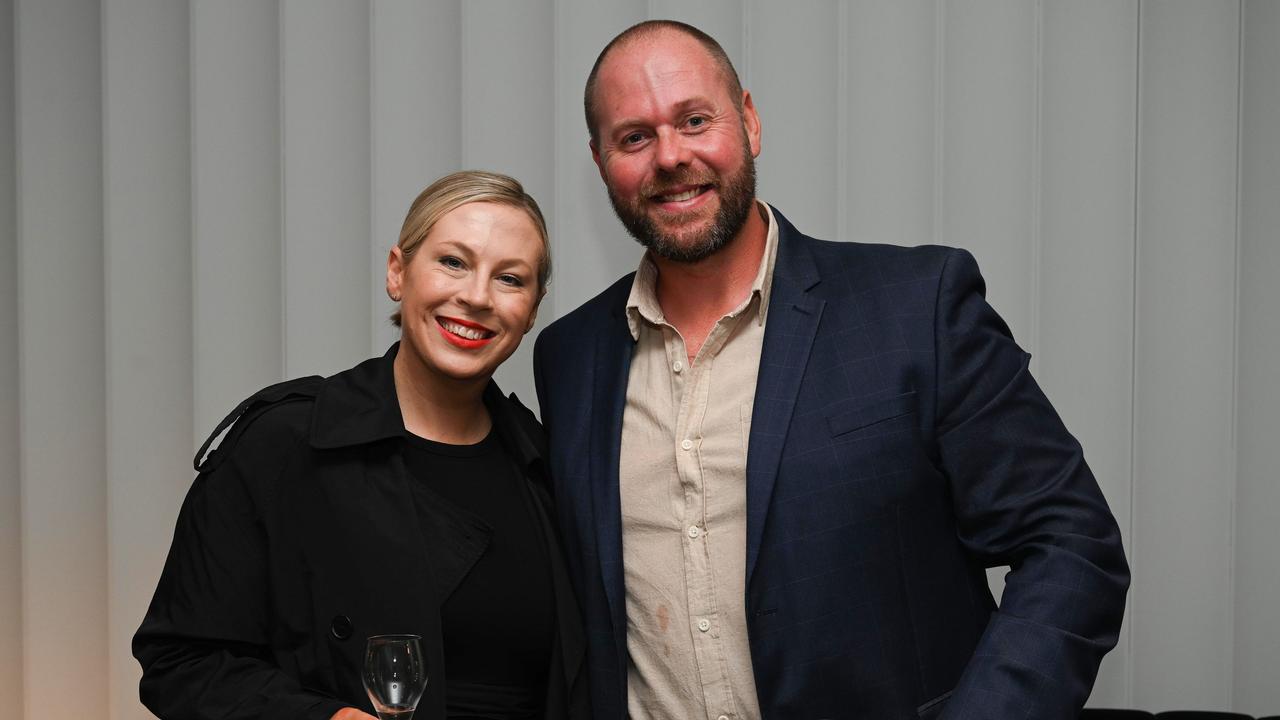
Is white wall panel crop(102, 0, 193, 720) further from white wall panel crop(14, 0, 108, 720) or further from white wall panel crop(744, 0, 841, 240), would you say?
white wall panel crop(744, 0, 841, 240)

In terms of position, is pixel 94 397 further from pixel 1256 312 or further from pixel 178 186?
pixel 1256 312

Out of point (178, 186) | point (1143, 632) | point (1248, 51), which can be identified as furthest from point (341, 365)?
point (1248, 51)

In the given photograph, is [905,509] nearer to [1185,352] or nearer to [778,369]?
[778,369]

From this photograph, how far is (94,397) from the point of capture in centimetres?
271

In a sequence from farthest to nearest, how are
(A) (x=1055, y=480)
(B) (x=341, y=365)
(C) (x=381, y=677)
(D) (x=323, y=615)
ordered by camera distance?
1. (B) (x=341, y=365)
2. (D) (x=323, y=615)
3. (A) (x=1055, y=480)
4. (C) (x=381, y=677)

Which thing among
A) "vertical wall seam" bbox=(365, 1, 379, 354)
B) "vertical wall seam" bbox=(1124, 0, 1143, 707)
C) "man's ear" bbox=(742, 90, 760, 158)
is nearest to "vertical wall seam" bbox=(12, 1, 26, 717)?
"vertical wall seam" bbox=(365, 1, 379, 354)

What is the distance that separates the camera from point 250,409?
1.86 metres

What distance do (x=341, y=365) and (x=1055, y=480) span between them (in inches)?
66.9

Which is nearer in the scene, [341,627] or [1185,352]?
[341,627]

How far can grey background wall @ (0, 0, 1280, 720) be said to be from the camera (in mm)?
2338

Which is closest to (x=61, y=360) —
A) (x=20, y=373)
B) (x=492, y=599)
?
(x=20, y=373)

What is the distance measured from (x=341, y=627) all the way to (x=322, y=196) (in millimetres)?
1238

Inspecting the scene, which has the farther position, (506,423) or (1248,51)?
(1248,51)

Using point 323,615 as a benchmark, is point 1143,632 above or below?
below
